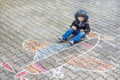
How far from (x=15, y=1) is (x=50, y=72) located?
18.7 feet

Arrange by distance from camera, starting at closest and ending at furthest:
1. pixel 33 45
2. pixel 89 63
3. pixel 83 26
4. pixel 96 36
Answer: pixel 89 63 < pixel 33 45 < pixel 83 26 < pixel 96 36

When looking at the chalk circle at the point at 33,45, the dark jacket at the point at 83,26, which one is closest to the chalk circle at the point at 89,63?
the chalk circle at the point at 33,45

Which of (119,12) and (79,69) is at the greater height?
(119,12)

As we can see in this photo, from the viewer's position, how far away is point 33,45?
7.79 m

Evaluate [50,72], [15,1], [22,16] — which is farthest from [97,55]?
[15,1]

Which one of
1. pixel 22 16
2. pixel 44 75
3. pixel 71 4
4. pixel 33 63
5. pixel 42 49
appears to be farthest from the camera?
pixel 71 4

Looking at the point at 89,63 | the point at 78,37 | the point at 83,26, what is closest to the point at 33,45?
the point at 78,37

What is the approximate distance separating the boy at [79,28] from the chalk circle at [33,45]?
59 centimetres

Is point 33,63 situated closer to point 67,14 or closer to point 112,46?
point 112,46

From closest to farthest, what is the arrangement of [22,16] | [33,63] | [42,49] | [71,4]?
1. [33,63]
2. [42,49]
3. [22,16]
4. [71,4]

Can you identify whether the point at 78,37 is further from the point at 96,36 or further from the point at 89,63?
the point at 89,63

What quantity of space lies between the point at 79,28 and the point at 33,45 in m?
1.52

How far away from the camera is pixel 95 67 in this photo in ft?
22.1

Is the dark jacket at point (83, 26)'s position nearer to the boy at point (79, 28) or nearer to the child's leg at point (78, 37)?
the boy at point (79, 28)
